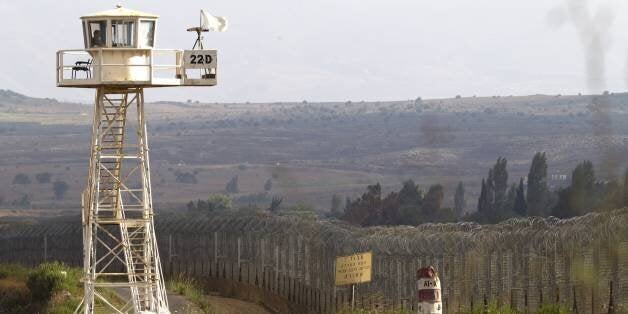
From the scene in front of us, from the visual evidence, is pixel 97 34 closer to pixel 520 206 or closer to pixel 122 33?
pixel 122 33

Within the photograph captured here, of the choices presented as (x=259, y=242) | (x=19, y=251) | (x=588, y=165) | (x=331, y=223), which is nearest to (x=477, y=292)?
(x=331, y=223)

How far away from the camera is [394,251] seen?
2394 inches

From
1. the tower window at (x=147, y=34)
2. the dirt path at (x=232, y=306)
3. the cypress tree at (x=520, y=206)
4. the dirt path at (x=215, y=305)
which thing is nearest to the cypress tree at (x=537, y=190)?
the cypress tree at (x=520, y=206)

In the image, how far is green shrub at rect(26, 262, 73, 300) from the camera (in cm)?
6362

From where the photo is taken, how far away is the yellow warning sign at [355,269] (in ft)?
173

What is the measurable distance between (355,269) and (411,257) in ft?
26.9

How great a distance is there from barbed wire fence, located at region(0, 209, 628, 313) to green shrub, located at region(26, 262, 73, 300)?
756 cm

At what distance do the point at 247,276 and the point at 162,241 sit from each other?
686 centimetres

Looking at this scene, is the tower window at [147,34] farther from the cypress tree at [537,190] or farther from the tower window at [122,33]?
the cypress tree at [537,190]

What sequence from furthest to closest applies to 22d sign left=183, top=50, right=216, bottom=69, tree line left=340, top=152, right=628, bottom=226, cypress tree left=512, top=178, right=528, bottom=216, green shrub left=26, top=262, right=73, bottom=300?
cypress tree left=512, top=178, right=528, bottom=216 < tree line left=340, top=152, right=628, bottom=226 < green shrub left=26, top=262, right=73, bottom=300 < 22d sign left=183, top=50, right=216, bottom=69

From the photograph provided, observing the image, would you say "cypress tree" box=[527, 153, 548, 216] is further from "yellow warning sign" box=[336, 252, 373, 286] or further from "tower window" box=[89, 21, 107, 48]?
"tower window" box=[89, 21, 107, 48]

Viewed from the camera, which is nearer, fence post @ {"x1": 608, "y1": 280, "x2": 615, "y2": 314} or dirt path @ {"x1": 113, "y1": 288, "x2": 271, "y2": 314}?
fence post @ {"x1": 608, "y1": 280, "x2": 615, "y2": 314}

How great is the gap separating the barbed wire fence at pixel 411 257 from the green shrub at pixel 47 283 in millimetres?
7557

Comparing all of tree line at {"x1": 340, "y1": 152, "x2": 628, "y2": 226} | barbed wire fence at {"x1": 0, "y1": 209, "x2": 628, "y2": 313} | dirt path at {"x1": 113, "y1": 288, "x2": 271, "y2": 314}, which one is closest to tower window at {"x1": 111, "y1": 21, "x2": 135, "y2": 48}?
barbed wire fence at {"x1": 0, "y1": 209, "x2": 628, "y2": 313}
